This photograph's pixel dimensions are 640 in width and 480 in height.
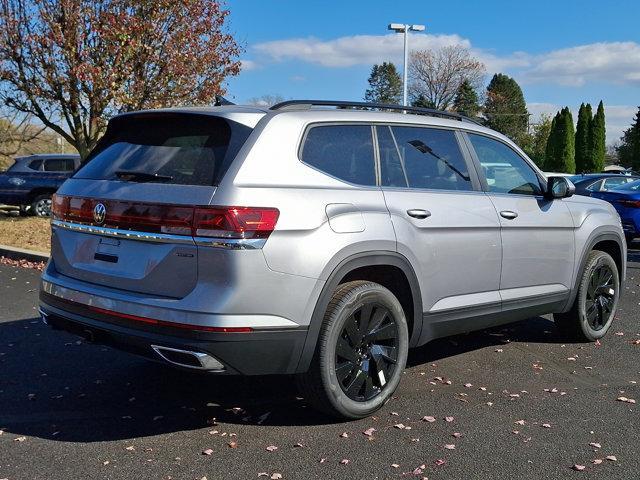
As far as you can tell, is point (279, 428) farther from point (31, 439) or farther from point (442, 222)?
point (442, 222)

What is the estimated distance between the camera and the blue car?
43.2 ft

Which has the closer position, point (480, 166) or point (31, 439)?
point (31, 439)

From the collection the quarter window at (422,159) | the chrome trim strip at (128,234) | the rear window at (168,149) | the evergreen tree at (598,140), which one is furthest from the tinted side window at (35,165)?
the evergreen tree at (598,140)

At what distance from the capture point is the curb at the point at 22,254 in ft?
35.4

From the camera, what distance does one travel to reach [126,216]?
3.87 meters

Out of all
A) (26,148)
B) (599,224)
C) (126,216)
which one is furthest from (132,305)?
(26,148)

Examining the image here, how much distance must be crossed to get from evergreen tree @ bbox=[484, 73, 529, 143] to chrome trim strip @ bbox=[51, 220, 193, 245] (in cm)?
6790

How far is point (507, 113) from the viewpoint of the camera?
242ft

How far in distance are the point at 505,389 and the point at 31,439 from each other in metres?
3.00

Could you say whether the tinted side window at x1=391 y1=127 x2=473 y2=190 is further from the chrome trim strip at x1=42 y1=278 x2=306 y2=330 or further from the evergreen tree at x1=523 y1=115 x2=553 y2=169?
the evergreen tree at x1=523 y1=115 x2=553 y2=169

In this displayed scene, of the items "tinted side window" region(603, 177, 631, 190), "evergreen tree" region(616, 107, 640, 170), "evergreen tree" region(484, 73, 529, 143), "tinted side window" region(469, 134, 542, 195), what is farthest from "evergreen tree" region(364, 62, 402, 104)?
"tinted side window" region(469, 134, 542, 195)

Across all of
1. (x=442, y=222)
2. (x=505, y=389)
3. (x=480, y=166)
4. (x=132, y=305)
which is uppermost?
(x=480, y=166)

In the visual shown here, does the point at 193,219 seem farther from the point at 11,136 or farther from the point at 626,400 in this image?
the point at 11,136

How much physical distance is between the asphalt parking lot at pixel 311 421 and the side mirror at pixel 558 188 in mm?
1306
